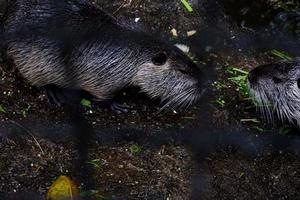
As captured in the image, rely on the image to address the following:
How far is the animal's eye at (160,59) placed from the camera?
3529mm

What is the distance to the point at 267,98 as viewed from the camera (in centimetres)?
372

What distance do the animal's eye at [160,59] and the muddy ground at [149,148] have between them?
→ 23 cm

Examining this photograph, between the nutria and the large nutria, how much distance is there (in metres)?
0.31

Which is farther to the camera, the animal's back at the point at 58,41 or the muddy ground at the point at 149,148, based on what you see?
the animal's back at the point at 58,41

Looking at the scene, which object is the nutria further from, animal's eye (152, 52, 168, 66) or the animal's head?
animal's eye (152, 52, 168, 66)

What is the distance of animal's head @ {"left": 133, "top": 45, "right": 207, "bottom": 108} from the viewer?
3555 mm

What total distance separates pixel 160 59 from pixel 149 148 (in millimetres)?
459

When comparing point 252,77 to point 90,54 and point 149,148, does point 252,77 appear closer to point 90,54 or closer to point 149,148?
point 149,148

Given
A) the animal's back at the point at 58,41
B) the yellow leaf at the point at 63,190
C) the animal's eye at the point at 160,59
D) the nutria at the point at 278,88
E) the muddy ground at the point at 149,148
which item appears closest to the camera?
the yellow leaf at the point at 63,190

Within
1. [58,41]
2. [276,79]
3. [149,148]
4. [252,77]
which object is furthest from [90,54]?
[276,79]

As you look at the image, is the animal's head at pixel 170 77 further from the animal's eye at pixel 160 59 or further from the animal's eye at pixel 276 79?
the animal's eye at pixel 276 79

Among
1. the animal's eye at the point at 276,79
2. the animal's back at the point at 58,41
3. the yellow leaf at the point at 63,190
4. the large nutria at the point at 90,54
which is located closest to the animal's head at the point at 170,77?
the large nutria at the point at 90,54

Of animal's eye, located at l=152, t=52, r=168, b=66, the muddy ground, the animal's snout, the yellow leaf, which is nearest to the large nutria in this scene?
animal's eye, located at l=152, t=52, r=168, b=66

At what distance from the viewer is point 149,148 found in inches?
134
